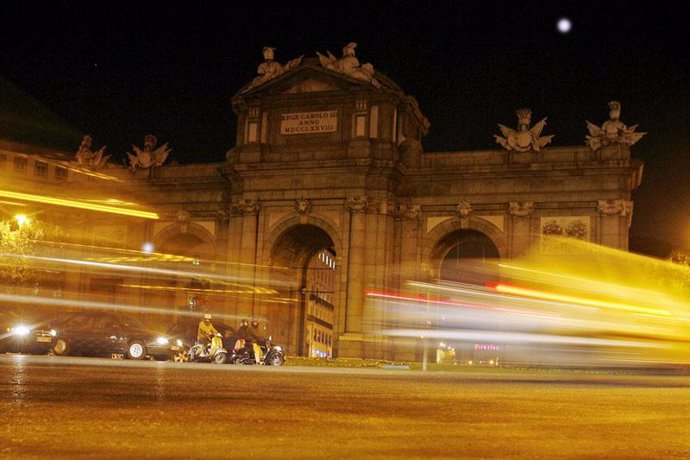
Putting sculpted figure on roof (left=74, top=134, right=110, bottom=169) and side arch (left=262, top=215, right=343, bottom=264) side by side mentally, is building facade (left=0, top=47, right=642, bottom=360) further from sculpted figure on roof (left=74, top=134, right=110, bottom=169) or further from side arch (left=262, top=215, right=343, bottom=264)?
sculpted figure on roof (left=74, top=134, right=110, bottom=169)

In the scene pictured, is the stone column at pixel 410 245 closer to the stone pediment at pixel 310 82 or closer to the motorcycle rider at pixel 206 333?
the stone pediment at pixel 310 82

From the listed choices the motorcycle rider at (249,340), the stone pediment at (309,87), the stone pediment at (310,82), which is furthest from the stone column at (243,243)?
the motorcycle rider at (249,340)

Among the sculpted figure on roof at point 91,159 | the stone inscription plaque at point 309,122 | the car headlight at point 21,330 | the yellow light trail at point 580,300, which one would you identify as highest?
the stone inscription plaque at point 309,122

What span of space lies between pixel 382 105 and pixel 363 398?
33.3 meters

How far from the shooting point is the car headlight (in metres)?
29.7

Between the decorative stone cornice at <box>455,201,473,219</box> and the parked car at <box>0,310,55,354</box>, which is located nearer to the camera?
the parked car at <box>0,310,55,354</box>

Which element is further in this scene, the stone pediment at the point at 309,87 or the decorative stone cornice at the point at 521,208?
the stone pediment at the point at 309,87

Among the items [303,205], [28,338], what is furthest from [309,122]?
[28,338]

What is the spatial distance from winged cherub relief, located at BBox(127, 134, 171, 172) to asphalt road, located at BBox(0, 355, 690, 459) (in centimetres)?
3785

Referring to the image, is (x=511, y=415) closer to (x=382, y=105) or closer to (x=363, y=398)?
(x=363, y=398)

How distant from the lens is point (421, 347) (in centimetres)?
4475

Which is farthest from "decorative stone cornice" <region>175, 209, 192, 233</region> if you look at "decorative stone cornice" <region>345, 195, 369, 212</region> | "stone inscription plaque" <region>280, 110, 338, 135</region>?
"decorative stone cornice" <region>345, 195, 369, 212</region>

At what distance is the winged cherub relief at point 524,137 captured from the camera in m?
44.5

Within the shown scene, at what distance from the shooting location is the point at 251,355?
31.2 meters
